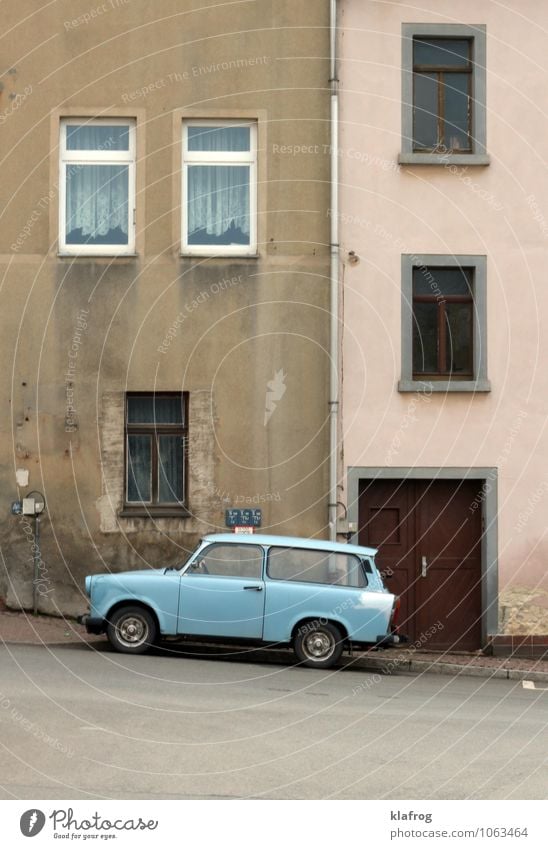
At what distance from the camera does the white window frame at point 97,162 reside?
70.9 feet

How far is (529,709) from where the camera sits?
15266mm

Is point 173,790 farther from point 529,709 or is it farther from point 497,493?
point 497,493

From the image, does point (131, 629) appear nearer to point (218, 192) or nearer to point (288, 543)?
point (288, 543)

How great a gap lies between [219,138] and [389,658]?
8.27 m

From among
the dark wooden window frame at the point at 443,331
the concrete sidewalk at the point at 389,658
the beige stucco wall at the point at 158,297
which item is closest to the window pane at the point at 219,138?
the beige stucco wall at the point at 158,297

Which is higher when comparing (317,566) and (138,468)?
(138,468)

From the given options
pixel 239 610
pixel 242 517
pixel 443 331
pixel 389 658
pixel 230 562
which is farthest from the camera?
pixel 443 331

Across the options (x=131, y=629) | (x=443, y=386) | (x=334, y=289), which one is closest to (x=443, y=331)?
(x=443, y=386)

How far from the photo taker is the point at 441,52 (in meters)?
21.9

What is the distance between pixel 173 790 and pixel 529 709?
6.46m

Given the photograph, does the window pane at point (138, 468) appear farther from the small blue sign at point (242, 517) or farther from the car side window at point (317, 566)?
the car side window at point (317, 566)

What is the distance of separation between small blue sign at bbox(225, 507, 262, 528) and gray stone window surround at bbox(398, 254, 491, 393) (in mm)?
3024

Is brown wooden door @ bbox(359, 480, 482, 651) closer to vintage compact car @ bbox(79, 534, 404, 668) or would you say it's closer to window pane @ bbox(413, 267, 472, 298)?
window pane @ bbox(413, 267, 472, 298)

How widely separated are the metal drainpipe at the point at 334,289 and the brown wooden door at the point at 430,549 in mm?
638
